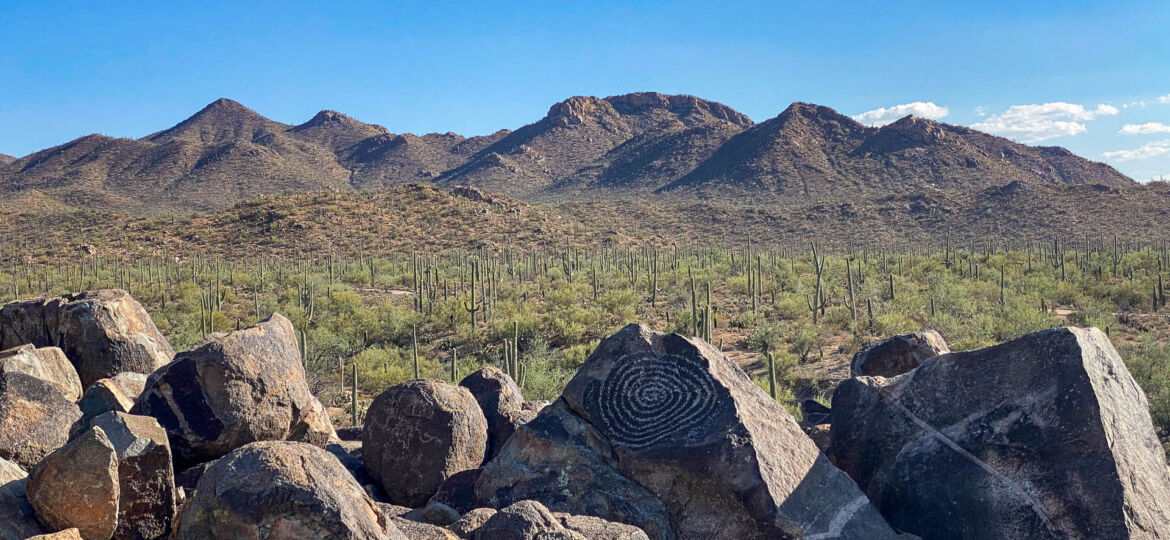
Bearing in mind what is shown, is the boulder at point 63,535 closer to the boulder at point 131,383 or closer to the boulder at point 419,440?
the boulder at point 419,440

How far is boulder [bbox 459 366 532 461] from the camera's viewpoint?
6.83 m

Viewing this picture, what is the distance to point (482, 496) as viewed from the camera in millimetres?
5543

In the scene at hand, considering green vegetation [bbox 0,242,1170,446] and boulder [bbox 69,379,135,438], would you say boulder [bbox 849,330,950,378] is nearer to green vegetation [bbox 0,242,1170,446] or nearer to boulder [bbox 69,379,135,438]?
green vegetation [bbox 0,242,1170,446]

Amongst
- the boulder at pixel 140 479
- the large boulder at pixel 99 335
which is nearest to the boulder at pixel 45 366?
the large boulder at pixel 99 335

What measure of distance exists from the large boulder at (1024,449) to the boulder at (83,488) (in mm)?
4970

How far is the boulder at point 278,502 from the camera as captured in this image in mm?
3834

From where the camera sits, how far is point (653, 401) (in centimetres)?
571

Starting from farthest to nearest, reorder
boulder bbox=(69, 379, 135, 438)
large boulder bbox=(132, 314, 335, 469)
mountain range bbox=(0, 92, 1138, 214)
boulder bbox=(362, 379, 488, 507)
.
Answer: mountain range bbox=(0, 92, 1138, 214) → boulder bbox=(69, 379, 135, 438) → boulder bbox=(362, 379, 488, 507) → large boulder bbox=(132, 314, 335, 469)

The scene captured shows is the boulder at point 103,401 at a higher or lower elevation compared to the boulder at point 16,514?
higher

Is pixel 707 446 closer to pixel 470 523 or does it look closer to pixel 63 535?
pixel 470 523

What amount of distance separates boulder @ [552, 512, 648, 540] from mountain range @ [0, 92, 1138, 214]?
66911 millimetres

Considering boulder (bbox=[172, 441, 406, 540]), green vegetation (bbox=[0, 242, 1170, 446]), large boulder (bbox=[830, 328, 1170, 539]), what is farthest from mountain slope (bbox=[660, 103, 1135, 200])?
boulder (bbox=[172, 441, 406, 540])

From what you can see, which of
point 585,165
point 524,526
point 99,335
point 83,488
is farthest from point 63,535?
point 585,165

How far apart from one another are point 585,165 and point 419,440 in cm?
10817
